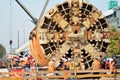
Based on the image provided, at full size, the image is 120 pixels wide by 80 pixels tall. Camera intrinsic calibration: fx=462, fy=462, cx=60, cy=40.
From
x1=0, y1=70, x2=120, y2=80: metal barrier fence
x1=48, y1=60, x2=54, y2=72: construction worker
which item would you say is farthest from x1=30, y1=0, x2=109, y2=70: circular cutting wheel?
x1=0, y1=70, x2=120, y2=80: metal barrier fence

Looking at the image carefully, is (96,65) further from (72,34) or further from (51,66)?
(51,66)

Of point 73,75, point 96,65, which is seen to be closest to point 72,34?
point 96,65

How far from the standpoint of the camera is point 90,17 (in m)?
23.1

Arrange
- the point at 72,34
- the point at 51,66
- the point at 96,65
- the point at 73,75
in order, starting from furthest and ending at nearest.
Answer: the point at 72,34 → the point at 96,65 → the point at 51,66 → the point at 73,75

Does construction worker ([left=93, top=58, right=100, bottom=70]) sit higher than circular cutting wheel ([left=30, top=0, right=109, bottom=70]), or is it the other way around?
circular cutting wheel ([left=30, top=0, right=109, bottom=70])

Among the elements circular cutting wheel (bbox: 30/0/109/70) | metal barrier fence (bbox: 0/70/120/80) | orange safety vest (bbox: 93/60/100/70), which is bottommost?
metal barrier fence (bbox: 0/70/120/80)

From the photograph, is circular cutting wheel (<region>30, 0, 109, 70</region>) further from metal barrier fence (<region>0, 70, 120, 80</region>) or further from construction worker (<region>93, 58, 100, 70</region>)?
metal barrier fence (<region>0, 70, 120, 80</region>)

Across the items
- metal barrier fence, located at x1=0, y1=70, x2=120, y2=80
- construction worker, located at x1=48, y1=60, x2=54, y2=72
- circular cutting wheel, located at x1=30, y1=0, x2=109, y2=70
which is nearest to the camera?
metal barrier fence, located at x1=0, y1=70, x2=120, y2=80

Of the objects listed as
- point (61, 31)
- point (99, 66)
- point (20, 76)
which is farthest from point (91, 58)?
point (20, 76)

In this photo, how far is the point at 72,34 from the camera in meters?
22.9

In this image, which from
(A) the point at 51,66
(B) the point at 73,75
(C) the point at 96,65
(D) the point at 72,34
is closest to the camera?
(B) the point at 73,75

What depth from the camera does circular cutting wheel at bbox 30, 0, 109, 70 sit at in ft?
74.3

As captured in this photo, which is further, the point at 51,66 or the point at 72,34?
the point at 72,34

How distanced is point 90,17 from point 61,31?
5.32 ft
